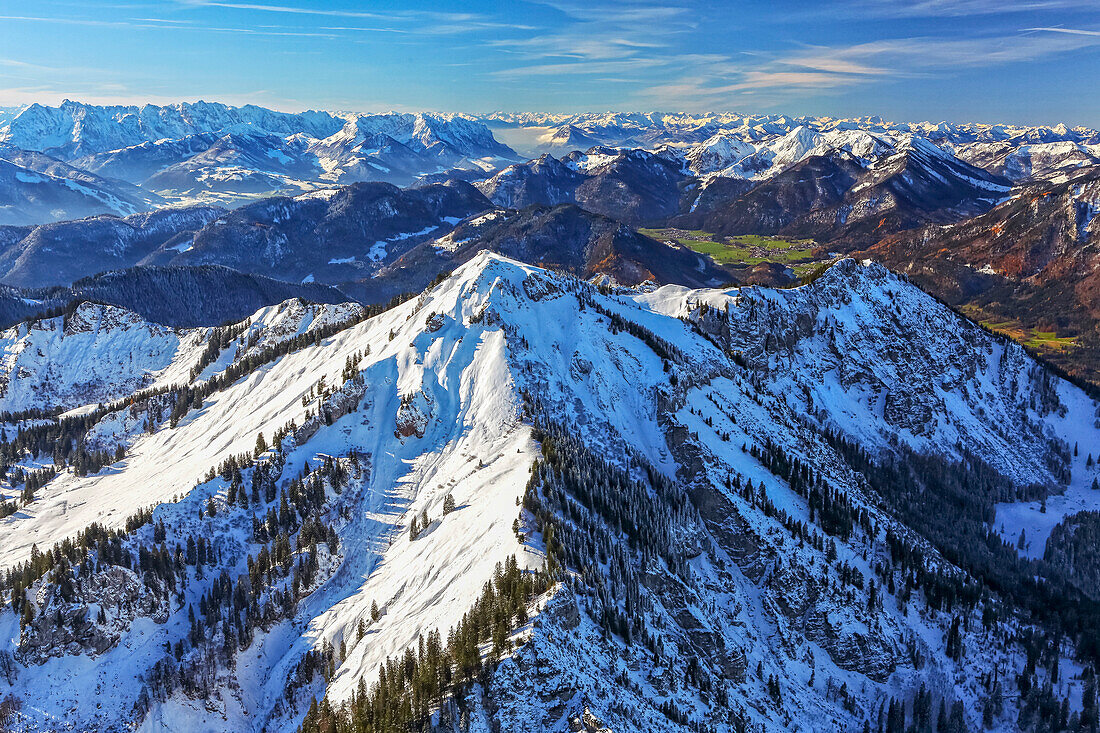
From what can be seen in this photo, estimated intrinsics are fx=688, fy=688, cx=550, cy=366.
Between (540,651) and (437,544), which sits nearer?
(540,651)

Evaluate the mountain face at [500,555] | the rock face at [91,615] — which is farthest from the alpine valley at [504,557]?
the mountain face at [500,555]

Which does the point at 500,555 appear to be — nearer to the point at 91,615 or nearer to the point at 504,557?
the point at 504,557

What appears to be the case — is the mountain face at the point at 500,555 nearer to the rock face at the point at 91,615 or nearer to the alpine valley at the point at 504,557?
the rock face at the point at 91,615

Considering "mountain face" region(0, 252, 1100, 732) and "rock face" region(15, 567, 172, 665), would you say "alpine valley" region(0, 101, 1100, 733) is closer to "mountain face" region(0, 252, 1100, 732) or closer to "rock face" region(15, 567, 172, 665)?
"rock face" region(15, 567, 172, 665)

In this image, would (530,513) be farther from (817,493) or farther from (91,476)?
(91,476)

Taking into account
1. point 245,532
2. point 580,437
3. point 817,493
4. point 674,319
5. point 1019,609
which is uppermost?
point 674,319

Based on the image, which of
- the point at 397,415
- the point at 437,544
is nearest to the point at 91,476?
the point at 397,415

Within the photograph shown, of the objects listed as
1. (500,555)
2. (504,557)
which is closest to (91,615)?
(500,555)

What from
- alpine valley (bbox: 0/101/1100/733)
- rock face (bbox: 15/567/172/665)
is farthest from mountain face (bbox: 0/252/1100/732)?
alpine valley (bbox: 0/101/1100/733)
